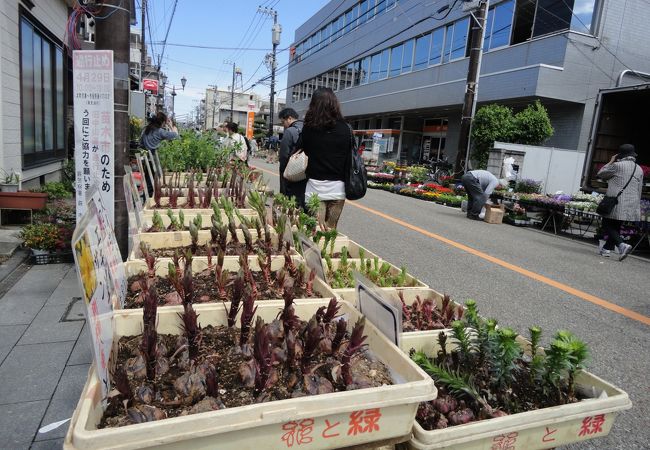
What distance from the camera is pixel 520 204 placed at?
11.2 metres

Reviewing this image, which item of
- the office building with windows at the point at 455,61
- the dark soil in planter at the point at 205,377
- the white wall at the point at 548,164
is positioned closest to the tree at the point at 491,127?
the white wall at the point at 548,164

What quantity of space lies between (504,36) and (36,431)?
74.3 feet

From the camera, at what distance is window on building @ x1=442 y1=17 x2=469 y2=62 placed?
22641 mm

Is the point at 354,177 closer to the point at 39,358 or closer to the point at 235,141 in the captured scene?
the point at 39,358

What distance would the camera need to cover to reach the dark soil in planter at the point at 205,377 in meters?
1.53

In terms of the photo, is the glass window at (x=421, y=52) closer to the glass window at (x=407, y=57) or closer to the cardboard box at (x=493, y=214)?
the glass window at (x=407, y=57)

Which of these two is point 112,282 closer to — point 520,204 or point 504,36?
point 520,204

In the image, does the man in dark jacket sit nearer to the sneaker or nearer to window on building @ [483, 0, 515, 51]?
the sneaker

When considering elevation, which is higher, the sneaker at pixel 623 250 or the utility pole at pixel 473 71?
the utility pole at pixel 473 71

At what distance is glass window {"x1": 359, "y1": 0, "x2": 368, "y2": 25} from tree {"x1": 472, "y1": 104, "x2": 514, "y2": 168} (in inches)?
831

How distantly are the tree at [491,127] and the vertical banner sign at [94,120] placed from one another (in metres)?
14.3

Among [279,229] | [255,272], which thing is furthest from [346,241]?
[255,272]

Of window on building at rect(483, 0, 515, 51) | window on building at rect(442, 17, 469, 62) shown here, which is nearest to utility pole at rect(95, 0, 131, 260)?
window on building at rect(483, 0, 515, 51)

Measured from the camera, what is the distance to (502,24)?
2009 cm
